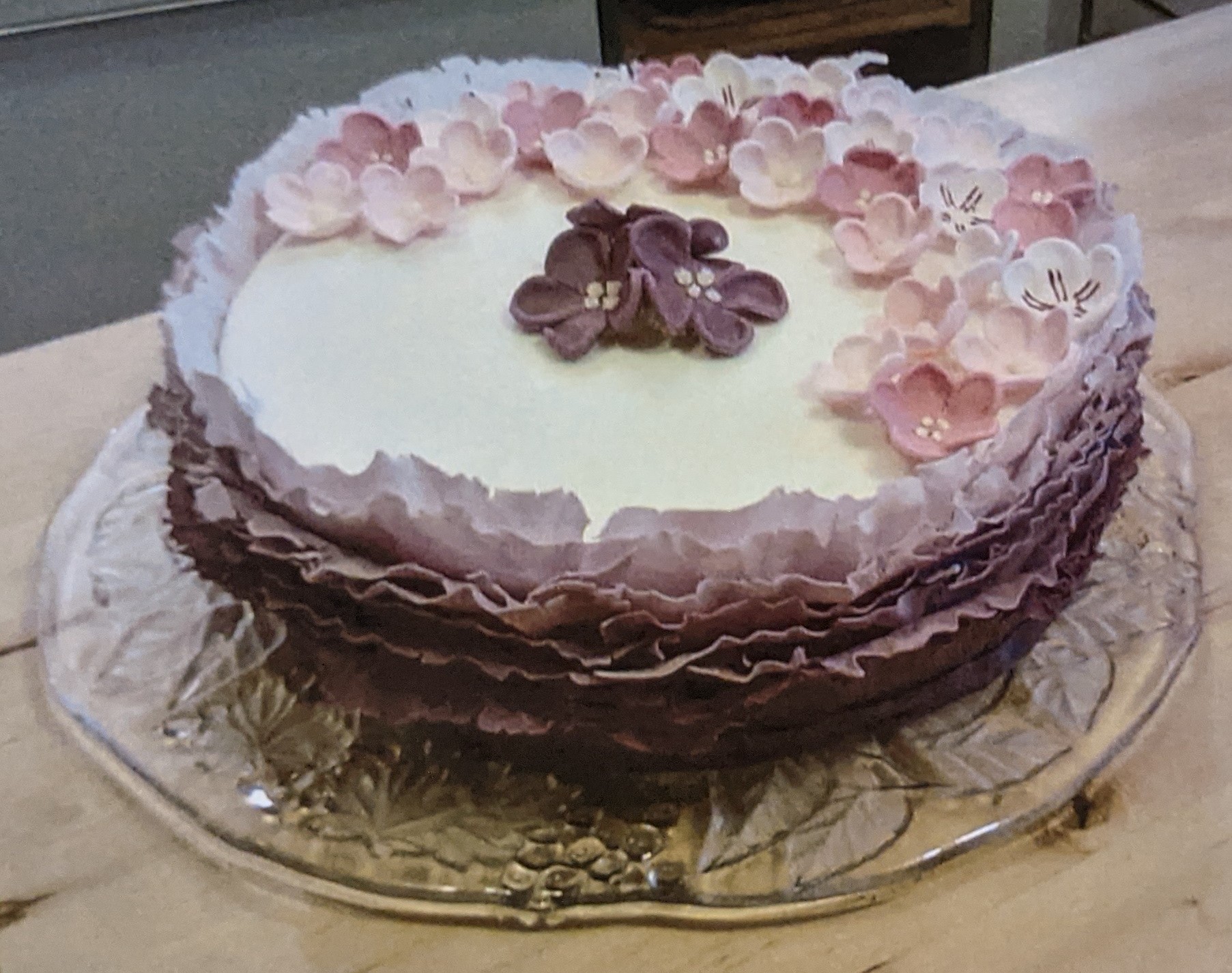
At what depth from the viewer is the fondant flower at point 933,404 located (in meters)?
0.62

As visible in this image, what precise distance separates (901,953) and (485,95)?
0.63 metres

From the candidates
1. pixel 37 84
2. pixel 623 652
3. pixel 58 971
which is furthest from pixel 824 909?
pixel 37 84

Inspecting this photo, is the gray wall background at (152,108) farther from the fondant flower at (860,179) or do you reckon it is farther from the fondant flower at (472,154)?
the fondant flower at (860,179)

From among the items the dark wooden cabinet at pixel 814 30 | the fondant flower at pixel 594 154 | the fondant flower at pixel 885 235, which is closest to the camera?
the fondant flower at pixel 885 235

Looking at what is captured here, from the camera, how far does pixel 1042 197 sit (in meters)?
0.77

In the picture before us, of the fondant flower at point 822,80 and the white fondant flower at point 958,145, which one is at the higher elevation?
the fondant flower at point 822,80

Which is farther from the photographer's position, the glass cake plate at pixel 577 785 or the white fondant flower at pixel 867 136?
the white fondant flower at pixel 867 136

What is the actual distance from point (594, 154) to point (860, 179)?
0.17 meters

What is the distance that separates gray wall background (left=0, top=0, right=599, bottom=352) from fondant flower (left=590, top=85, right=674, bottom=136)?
3.66 feet

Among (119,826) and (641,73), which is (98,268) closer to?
(641,73)

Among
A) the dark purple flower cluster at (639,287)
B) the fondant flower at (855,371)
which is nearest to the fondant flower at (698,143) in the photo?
the dark purple flower cluster at (639,287)

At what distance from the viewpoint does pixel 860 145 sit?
82 cm

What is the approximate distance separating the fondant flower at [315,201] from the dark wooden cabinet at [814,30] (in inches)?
52.8

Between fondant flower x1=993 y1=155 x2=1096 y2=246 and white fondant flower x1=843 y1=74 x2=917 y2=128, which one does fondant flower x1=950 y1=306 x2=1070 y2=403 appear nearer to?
fondant flower x1=993 y1=155 x2=1096 y2=246
